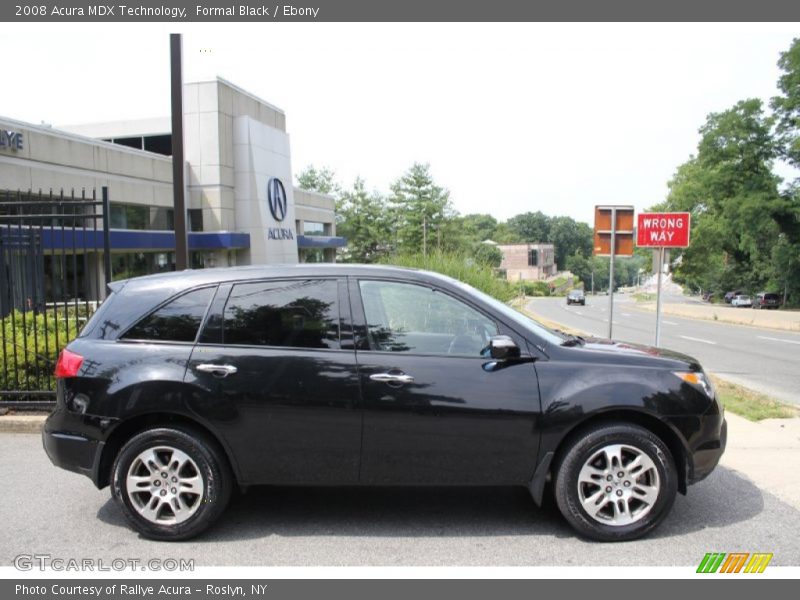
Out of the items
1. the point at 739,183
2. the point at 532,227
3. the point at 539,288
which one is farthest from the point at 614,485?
the point at 532,227

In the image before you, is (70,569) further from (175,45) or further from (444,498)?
(175,45)

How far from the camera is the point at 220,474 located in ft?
13.0

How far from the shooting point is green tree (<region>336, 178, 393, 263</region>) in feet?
209

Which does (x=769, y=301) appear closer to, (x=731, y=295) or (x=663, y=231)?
(x=731, y=295)

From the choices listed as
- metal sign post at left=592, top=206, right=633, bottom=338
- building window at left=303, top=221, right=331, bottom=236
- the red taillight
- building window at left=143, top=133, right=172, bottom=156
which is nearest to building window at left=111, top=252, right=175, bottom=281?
building window at left=143, top=133, right=172, bottom=156

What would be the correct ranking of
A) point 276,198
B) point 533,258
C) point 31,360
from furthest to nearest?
1. point 533,258
2. point 276,198
3. point 31,360

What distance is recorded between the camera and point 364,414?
153 inches

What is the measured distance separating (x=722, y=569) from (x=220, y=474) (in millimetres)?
3043

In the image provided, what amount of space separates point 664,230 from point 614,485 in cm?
847

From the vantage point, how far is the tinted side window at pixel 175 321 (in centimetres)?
411

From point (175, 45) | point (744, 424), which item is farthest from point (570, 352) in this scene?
point (175, 45)

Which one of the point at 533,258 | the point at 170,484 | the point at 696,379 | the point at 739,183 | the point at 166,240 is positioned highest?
the point at 739,183

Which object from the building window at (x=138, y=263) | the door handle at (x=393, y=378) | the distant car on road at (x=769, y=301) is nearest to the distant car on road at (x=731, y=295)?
the distant car on road at (x=769, y=301)

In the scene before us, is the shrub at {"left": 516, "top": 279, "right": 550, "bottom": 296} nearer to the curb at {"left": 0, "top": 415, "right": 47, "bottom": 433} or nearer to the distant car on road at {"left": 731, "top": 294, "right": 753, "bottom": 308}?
the distant car on road at {"left": 731, "top": 294, "right": 753, "bottom": 308}
